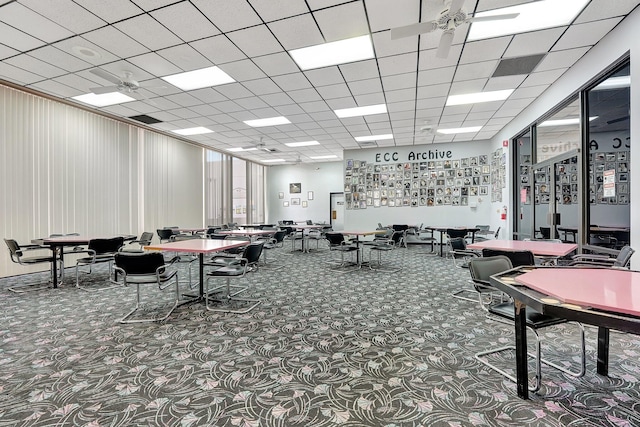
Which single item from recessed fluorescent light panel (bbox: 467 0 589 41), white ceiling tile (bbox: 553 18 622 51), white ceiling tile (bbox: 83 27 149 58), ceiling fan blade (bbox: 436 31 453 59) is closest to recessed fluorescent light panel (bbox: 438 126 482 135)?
white ceiling tile (bbox: 553 18 622 51)

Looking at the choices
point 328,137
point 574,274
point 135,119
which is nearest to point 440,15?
point 574,274

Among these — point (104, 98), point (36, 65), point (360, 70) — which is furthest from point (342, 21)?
point (104, 98)

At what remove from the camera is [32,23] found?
354 centimetres

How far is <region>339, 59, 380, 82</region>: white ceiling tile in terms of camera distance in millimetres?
4578

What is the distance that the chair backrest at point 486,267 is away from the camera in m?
2.57

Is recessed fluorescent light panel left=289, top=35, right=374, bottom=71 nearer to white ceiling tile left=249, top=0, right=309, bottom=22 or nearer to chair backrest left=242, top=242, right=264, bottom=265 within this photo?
white ceiling tile left=249, top=0, right=309, bottom=22

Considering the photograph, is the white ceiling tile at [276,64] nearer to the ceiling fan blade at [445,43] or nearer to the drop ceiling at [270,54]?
the drop ceiling at [270,54]

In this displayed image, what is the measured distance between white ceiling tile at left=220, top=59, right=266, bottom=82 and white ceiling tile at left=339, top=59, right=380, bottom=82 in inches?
53.5

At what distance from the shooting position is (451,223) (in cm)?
1000

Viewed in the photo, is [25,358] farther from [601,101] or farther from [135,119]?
[601,101]

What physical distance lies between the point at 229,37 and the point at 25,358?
3.94 meters

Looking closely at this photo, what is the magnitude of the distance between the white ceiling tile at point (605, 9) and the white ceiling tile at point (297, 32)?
3.05 metres

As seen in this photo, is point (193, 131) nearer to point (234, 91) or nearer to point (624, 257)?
point (234, 91)

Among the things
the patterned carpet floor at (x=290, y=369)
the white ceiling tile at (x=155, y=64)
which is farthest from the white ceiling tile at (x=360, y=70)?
the patterned carpet floor at (x=290, y=369)
